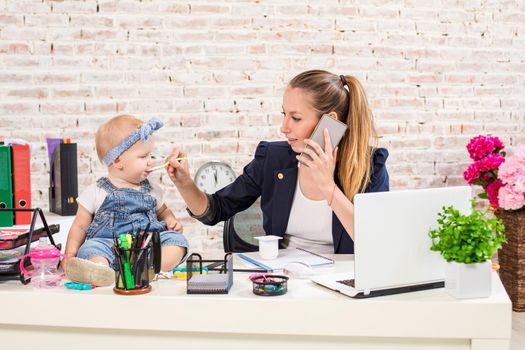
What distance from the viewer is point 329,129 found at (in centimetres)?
199

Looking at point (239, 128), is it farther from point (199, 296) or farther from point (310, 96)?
point (199, 296)

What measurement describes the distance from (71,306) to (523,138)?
3197 mm

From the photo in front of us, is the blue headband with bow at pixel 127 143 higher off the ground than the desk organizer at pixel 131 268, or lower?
higher

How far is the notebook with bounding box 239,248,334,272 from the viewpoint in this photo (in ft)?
5.68

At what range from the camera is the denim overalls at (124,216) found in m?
2.10

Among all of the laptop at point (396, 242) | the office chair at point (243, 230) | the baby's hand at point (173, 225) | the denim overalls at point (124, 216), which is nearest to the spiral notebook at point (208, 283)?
the laptop at point (396, 242)

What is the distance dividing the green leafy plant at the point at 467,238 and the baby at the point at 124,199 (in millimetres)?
968

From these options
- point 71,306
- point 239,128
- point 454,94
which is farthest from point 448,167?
point 71,306

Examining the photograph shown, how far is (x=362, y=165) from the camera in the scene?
221cm

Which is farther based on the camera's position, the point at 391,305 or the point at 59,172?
the point at 59,172

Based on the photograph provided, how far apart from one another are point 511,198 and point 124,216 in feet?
6.70

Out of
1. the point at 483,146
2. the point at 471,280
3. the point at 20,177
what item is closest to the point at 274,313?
the point at 471,280

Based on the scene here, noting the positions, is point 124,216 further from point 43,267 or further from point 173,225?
point 43,267

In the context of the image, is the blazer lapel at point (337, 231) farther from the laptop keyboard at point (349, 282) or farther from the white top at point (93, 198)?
the white top at point (93, 198)
